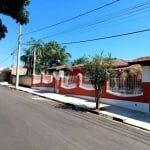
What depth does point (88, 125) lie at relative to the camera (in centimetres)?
1386

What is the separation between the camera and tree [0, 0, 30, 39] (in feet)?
24.4

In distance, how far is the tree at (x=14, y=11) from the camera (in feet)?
24.4

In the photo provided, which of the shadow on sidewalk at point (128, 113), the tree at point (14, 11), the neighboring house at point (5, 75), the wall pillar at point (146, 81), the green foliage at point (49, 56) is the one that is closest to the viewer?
the tree at point (14, 11)

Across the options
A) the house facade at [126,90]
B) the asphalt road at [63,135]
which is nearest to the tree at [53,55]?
the house facade at [126,90]

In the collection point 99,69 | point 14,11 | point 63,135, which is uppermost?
point 14,11

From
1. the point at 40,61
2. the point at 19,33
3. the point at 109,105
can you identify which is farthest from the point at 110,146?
the point at 40,61

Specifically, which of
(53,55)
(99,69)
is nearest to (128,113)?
(99,69)

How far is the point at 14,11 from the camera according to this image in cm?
764

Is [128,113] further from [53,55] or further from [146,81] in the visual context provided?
[53,55]

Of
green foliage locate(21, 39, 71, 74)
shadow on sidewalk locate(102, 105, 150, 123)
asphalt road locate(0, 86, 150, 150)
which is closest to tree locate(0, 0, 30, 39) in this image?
asphalt road locate(0, 86, 150, 150)

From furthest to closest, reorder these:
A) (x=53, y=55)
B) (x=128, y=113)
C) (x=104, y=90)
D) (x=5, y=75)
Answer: (x=5, y=75) → (x=53, y=55) → (x=104, y=90) → (x=128, y=113)

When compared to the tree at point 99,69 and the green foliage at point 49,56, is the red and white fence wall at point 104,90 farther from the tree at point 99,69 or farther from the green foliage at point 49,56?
the green foliage at point 49,56

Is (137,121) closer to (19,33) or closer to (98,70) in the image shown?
(98,70)

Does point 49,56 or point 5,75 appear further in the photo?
point 5,75
